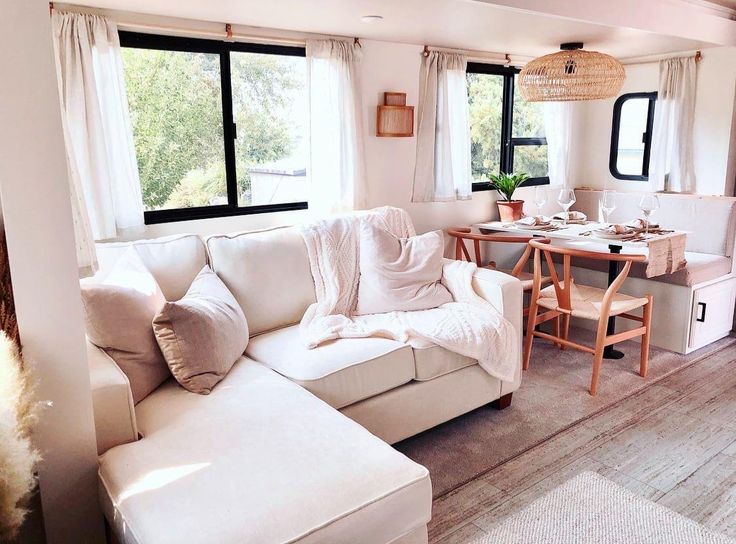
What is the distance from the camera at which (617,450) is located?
8.84 feet

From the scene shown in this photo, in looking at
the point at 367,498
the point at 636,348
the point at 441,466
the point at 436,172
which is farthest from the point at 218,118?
the point at 636,348

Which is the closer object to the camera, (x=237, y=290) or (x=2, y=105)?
(x=2, y=105)

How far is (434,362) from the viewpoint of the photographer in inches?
105

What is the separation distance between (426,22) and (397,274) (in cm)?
149

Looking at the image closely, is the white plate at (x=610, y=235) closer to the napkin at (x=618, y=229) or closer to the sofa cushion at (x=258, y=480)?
the napkin at (x=618, y=229)

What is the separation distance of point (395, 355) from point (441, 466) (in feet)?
1.73

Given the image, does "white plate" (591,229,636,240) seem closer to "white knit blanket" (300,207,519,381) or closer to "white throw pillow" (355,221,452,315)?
"white knit blanket" (300,207,519,381)

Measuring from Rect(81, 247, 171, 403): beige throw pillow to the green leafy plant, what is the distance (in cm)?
326

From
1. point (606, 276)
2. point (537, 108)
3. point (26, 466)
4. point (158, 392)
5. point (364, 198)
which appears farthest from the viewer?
point (537, 108)

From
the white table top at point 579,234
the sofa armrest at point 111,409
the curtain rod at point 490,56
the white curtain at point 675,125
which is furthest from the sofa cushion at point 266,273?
the white curtain at point 675,125

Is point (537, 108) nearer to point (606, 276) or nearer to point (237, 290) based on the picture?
point (606, 276)

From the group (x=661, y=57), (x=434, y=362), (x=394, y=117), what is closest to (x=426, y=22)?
(x=394, y=117)

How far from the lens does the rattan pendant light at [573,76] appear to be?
365cm

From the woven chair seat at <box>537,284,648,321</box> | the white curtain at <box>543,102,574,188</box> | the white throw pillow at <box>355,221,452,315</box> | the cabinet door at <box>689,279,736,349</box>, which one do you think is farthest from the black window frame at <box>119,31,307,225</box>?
the cabinet door at <box>689,279,736,349</box>
